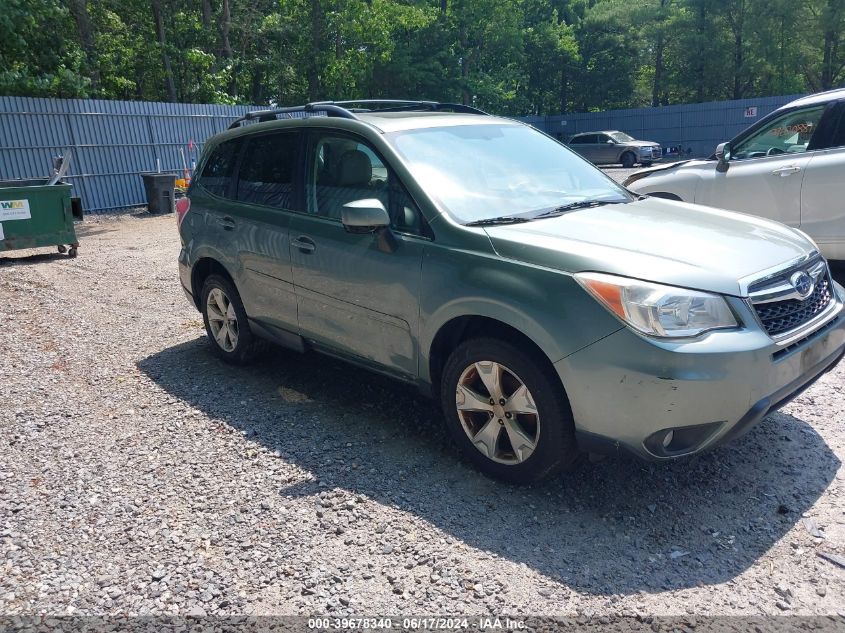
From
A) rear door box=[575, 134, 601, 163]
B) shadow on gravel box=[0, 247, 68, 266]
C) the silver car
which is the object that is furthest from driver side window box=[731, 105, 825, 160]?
rear door box=[575, 134, 601, 163]

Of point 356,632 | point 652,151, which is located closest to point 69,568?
point 356,632

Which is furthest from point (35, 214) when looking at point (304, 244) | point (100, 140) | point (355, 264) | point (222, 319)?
point (100, 140)

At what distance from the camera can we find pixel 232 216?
16.1 ft

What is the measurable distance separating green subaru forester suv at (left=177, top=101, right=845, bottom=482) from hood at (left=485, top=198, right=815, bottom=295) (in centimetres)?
1

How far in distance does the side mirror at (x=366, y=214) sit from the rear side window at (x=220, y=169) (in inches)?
71.9

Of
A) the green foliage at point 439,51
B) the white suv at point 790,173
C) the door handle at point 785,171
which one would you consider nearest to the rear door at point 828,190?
the white suv at point 790,173

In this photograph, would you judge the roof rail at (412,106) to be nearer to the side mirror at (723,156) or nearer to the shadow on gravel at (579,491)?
the shadow on gravel at (579,491)

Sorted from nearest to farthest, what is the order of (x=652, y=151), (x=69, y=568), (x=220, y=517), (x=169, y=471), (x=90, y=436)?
1. (x=69, y=568)
2. (x=220, y=517)
3. (x=169, y=471)
4. (x=90, y=436)
5. (x=652, y=151)

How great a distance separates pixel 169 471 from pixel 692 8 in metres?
42.6

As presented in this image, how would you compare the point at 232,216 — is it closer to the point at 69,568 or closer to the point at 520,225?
the point at 520,225

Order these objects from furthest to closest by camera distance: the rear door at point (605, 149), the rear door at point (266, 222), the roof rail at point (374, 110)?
the rear door at point (605, 149) < the roof rail at point (374, 110) < the rear door at point (266, 222)

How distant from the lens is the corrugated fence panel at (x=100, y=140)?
15.7 m

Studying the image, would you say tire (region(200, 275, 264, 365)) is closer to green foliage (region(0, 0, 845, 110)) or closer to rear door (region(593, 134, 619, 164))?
green foliage (region(0, 0, 845, 110))

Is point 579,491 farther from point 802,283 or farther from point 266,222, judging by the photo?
point 266,222
